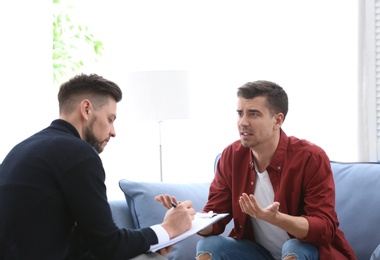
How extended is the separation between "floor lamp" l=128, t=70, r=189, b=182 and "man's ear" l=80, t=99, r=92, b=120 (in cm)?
143

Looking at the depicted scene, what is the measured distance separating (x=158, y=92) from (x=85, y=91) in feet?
4.68

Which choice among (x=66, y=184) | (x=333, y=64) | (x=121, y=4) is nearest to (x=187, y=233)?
(x=66, y=184)

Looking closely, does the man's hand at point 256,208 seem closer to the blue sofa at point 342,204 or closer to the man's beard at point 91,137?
the man's beard at point 91,137

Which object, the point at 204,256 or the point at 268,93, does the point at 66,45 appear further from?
the point at 204,256

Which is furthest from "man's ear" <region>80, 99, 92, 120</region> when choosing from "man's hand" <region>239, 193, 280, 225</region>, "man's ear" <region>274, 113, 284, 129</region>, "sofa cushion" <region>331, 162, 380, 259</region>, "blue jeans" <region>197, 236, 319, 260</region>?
"sofa cushion" <region>331, 162, 380, 259</region>

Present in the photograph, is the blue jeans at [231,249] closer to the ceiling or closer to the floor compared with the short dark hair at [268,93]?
closer to the floor

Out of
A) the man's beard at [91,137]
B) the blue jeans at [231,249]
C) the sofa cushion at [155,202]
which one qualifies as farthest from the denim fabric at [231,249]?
the man's beard at [91,137]

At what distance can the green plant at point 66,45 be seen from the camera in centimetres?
593

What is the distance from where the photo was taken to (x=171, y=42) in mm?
4637

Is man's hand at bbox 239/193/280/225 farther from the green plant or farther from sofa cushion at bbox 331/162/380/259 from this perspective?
the green plant

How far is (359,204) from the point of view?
3.50 metres

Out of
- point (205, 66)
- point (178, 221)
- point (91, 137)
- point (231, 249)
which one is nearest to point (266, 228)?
point (231, 249)

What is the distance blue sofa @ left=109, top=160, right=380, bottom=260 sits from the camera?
3.42m

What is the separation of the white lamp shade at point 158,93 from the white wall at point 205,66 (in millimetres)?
306
